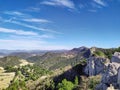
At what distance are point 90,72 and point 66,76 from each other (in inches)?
995

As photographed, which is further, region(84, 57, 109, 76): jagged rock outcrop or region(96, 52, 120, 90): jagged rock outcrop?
region(84, 57, 109, 76): jagged rock outcrop

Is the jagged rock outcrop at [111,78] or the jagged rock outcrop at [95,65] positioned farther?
the jagged rock outcrop at [95,65]

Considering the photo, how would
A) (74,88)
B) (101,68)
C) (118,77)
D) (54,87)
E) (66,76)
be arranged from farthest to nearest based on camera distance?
(66,76)
(54,87)
(101,68)
(74,88)
(118,77)

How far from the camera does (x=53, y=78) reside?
175000 mm

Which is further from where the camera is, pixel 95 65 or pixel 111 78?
pixel 95 65

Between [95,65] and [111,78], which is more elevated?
[95,65]

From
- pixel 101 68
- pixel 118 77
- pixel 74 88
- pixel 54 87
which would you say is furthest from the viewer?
pixel 54 87

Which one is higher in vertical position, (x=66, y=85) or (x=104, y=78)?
(x=104, y=78)

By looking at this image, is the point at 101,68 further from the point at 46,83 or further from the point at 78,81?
the point at 46,83

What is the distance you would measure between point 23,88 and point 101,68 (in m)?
52.9

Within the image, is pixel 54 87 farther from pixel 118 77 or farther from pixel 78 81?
pixel 118 77

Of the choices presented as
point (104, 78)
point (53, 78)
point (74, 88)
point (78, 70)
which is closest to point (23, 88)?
point (53, 78)

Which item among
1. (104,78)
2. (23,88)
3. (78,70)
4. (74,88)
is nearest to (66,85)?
(74,88)

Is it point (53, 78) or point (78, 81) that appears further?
point (53, 78)
